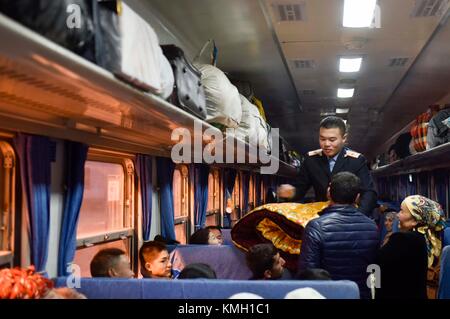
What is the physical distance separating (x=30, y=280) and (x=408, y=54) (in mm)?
5335

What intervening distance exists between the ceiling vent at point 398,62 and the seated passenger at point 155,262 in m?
4.08

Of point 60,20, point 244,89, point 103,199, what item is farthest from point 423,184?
point 60,20

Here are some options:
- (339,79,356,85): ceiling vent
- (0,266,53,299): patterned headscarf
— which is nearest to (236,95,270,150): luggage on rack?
(339,79,356,85): ceiling vent

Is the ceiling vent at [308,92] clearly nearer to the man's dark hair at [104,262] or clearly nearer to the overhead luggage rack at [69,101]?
the overhead luggage rack at [69,101]

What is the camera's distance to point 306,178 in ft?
13.6

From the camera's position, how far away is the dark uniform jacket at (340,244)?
3.12m

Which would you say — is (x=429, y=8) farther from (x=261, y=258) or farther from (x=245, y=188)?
(x=245, y=188)

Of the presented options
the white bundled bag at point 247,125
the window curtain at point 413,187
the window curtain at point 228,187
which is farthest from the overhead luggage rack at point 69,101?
the window curtain at point 413,187

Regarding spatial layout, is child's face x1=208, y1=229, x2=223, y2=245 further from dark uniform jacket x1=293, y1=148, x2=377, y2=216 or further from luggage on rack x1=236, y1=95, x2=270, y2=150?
dark uniform jacket x1=293, y1=148, x2=377, y2=216

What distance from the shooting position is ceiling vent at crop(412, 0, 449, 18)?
438 centimetres

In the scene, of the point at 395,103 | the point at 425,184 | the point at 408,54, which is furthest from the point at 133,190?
the point at 425,184

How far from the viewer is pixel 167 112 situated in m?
2.93

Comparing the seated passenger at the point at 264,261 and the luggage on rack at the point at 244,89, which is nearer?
the seated passenger at the point at 264,261
